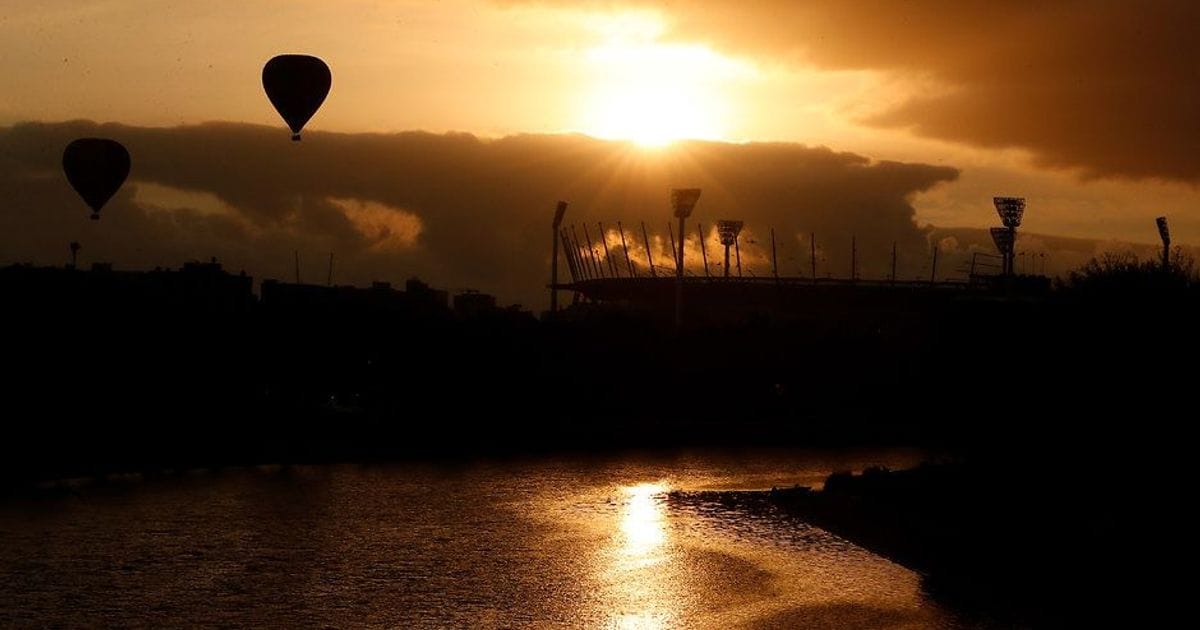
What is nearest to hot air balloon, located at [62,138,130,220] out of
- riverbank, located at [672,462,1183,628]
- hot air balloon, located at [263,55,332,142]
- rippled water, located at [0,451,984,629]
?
hot air balloon, located at [263,55,332,142]

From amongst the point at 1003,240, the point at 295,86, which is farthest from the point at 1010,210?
the point at 295,86

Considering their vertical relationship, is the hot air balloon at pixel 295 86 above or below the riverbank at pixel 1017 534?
above

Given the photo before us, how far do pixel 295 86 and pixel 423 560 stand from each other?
3082 cm

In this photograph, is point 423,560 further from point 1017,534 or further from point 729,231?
point 729,231

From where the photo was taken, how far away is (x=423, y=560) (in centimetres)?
4766

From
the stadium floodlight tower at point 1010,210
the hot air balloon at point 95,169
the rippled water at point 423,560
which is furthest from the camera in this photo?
the stadium floodlight tower at point 1010,210

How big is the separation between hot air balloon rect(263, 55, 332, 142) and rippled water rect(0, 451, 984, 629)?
1822cm

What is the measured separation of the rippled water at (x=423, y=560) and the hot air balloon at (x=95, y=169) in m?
18.2

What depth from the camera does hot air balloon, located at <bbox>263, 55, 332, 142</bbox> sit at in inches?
2741

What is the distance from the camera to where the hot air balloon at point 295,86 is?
228 ft

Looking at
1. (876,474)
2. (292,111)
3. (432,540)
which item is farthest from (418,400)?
(432,540)

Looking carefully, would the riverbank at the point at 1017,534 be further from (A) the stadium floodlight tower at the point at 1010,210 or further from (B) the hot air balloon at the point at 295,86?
(A) the stadium floodlight tower at the point at 1010,210

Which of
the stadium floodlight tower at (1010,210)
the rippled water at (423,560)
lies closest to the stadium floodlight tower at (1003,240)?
the stadium floodlight tower at (1010,210)

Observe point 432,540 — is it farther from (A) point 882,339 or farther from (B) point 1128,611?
(A) point 882,339
